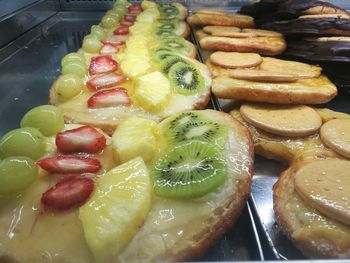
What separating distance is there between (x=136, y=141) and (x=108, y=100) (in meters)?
0.75

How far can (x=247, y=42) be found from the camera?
3105mm

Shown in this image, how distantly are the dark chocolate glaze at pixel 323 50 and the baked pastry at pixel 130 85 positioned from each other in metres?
0.89

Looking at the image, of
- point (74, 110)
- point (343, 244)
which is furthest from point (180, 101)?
point (343, 244)

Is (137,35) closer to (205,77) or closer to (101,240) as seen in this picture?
(205,77)

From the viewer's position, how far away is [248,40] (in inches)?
124

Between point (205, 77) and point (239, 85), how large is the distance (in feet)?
1.67

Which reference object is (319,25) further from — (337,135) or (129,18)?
(129,18)

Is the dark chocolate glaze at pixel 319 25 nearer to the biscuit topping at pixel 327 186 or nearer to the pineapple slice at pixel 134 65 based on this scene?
the pineapple slice at pixel 134 65

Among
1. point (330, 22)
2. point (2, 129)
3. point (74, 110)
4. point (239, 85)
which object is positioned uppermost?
point (330, 22)

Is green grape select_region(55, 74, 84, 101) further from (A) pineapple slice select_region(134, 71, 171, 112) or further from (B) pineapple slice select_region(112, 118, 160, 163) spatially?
(B) pineapple slice select_region(112, 118, 160, 163)

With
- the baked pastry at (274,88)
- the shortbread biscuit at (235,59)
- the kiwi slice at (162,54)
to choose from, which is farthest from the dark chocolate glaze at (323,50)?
the kiwi slice at (162,54)

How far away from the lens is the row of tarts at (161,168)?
A: 4.34ft

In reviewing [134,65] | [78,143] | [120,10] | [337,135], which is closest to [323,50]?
[337,135]

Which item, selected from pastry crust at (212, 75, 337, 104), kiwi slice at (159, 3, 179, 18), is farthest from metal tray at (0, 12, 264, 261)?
kiwi slice at (159, 3, 179, 18)
